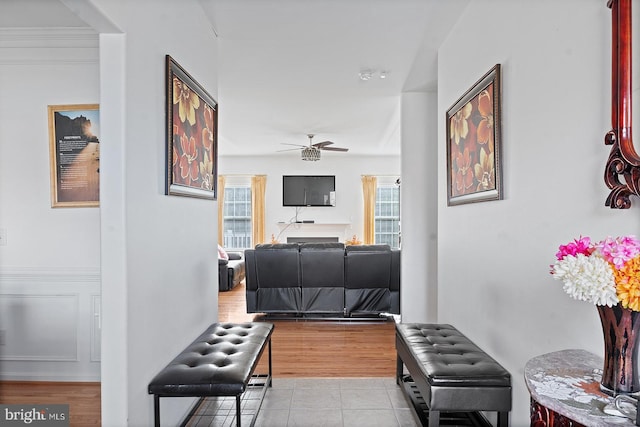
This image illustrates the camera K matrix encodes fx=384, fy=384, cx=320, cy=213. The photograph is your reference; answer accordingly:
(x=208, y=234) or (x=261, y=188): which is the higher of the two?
(x=261, y=188)

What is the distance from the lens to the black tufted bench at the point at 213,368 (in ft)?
5.94

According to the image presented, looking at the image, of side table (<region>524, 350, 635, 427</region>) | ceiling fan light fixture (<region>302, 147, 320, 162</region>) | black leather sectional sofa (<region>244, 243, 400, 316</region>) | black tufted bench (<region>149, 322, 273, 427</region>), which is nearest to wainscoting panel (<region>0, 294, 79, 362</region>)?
black tufted bench (<region>149, 322, 273, 427</region>)

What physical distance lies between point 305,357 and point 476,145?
7.81 feet

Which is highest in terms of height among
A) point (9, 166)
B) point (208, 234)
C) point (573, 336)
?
point (9, 166)

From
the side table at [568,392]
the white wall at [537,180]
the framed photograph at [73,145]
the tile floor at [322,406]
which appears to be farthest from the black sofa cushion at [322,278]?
the side table at [568,392]

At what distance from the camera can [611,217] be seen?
4.20 ft

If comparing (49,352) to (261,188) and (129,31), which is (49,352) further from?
(261,188)

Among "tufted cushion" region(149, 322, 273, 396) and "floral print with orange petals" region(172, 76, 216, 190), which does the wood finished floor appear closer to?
"tufted cushion" region(149, 322, 273, 396)

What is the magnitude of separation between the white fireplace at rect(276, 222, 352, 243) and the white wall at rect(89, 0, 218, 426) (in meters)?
6.68

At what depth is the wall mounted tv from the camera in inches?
356

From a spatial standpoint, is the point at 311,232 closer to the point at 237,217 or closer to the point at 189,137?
the point at 237,217

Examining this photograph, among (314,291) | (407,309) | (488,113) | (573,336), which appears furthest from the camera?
(314,291)

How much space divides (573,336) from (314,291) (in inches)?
138

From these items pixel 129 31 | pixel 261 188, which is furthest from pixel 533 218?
pixel 261 188
